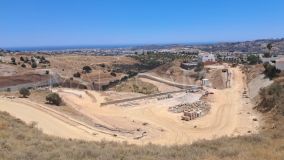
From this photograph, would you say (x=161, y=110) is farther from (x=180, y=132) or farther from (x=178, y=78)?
(x=178, y=78)

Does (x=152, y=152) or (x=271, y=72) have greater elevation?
(x=152, y=152)

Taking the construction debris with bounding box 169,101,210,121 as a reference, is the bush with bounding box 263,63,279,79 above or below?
above

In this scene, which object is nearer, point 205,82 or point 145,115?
point 145,115

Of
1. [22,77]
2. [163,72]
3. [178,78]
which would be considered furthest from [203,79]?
[22,77]

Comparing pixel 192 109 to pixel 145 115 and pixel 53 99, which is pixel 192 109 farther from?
pixel 53 99

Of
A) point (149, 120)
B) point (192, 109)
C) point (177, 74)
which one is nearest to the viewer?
point (149, 120)

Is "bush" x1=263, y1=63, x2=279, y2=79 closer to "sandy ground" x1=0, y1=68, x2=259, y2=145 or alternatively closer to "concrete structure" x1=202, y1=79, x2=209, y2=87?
"sandy ground" x1=0, y1=68, x2=259, y2=145

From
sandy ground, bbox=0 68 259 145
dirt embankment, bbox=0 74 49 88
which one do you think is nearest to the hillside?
sandy ground, bbox=0 68 259 145

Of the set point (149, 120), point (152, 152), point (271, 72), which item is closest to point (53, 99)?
point (149, 120)

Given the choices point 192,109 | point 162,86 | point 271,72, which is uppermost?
point 271,72
